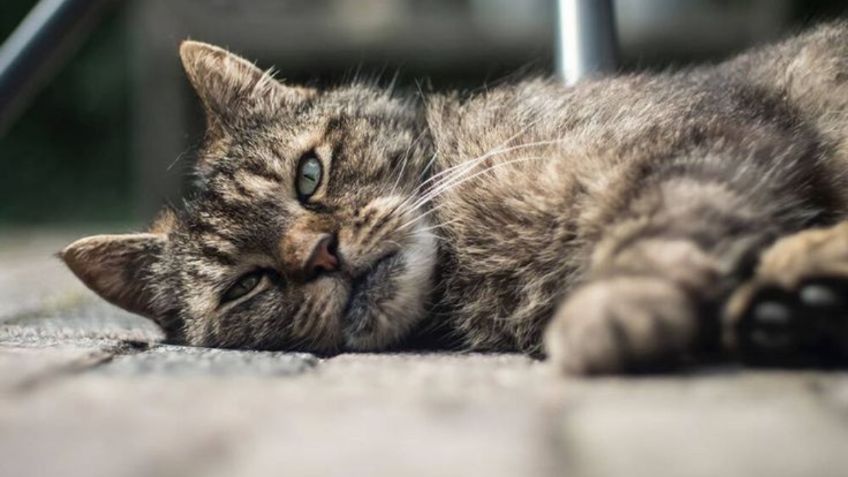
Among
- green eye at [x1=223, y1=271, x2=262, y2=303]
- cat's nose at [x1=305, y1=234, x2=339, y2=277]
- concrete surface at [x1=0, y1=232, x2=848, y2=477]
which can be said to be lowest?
concrete surface at [x1=0, y1=232, x2=848, y2=477]

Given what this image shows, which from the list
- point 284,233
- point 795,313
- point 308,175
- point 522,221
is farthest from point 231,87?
point 795,313

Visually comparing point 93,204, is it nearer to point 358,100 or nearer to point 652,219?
point 358,100

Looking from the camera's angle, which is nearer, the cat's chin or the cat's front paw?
the cat's front paw

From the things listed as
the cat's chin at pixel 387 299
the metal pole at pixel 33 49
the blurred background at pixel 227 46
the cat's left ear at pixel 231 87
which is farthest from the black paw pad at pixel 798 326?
the blurred background at pixel 227 46

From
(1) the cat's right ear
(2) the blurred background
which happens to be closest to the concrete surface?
(1) the cat's right ear

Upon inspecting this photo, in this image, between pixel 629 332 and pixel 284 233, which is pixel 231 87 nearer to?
pixel 284 233

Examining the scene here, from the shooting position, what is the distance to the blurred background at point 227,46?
178 inches

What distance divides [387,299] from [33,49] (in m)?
0.86

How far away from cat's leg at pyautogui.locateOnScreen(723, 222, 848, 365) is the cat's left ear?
103 centimetres

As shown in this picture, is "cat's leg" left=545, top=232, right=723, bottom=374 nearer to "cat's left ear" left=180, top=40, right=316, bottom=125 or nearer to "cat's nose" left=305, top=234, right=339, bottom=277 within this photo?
"cat's nose" left=305, top=234, right=339, bottom=277

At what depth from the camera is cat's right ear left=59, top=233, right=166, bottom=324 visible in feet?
5.43

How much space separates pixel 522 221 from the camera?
4.53 feet

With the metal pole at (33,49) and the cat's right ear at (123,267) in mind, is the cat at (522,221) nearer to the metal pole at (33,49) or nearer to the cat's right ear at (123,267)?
the cat's right ear at (123,267)

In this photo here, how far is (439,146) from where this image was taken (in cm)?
163
